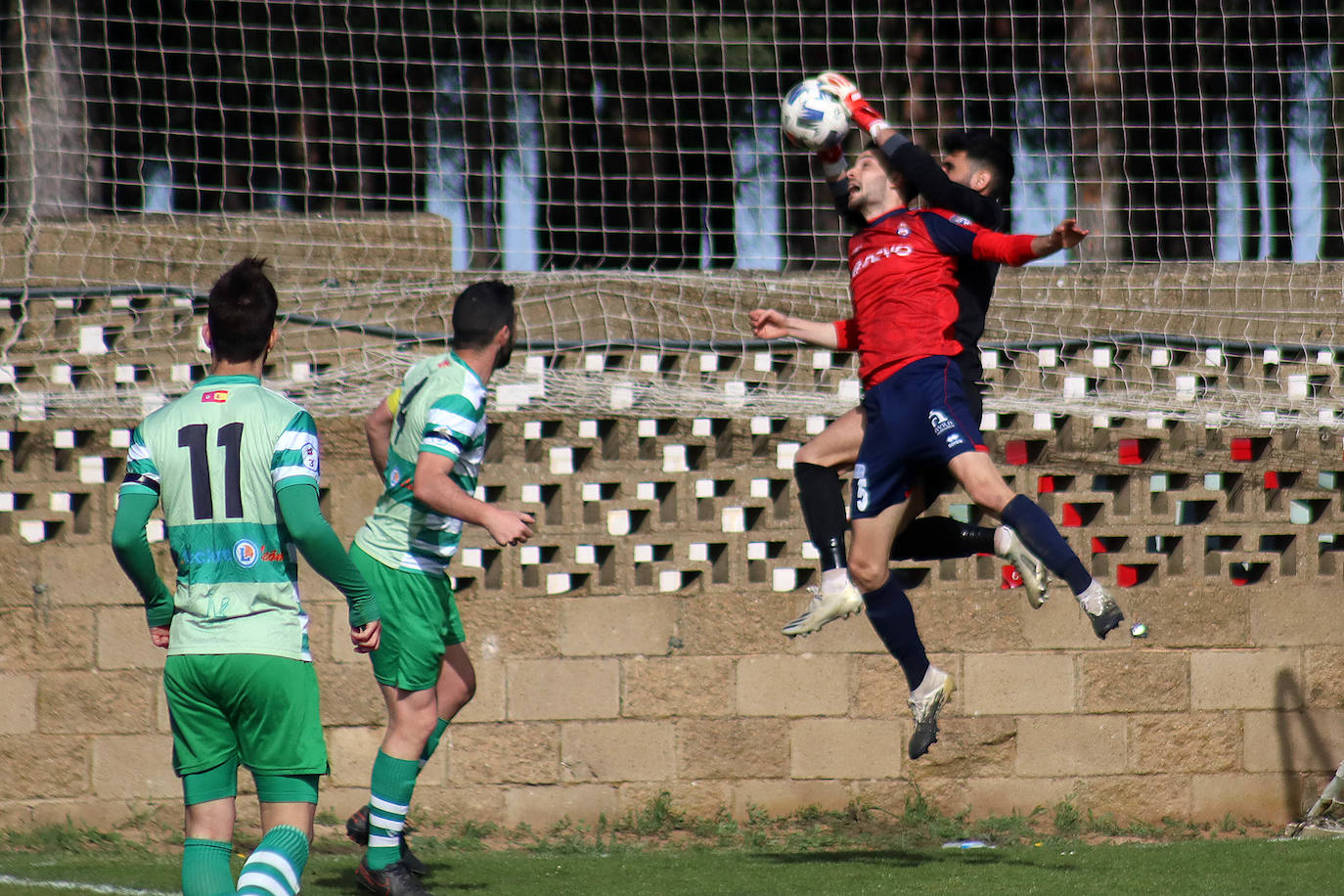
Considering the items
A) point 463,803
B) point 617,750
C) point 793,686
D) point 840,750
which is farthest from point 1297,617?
point 463,803

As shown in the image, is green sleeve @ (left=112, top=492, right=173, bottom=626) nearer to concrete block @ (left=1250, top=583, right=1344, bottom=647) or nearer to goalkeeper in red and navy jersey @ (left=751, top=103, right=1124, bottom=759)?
goalkeeper in red and navy jersey @ (left=751, top=103, right=1124, bottom=759)

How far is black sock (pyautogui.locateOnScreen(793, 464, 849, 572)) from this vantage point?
546 centimetres

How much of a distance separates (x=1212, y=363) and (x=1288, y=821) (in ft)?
7.72

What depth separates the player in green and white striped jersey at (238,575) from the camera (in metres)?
3.74

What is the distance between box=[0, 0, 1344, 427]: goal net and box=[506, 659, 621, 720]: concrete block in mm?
1250

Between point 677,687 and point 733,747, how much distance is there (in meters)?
0.39

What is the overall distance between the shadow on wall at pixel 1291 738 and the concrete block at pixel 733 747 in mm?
2449

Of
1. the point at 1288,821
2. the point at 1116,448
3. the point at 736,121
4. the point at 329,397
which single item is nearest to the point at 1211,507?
the point at 1116,448

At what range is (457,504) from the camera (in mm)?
4820

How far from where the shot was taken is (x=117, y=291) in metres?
7.74

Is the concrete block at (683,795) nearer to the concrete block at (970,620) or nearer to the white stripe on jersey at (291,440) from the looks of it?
the concrete block at (970,620)

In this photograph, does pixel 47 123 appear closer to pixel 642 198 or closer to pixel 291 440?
pixel 642 198

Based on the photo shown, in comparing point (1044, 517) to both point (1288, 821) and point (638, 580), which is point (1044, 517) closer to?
point (638, 580)

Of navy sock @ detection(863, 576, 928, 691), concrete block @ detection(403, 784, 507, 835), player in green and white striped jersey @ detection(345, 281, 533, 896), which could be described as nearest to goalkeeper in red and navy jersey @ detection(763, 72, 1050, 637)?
navy sock @ detection(863, 576, 928, 691)
